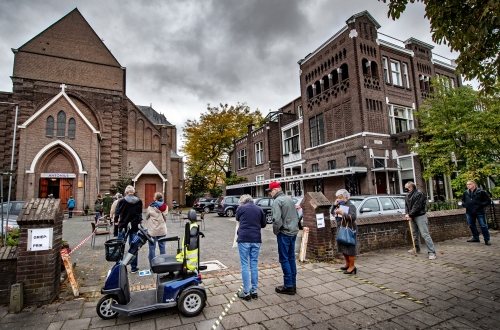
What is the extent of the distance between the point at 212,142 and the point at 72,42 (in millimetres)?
19258

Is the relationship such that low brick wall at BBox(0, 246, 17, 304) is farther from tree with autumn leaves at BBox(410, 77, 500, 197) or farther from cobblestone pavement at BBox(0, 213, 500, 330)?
tree with autumn leaves at BBox(410, 77, 500, 197)

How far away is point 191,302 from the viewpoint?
3768mm

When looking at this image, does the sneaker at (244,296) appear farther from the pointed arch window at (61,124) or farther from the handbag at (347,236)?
the pointed arch window at (61,124)

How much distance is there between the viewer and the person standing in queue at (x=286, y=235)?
4.54 meters

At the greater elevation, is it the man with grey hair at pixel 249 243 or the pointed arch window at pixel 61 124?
the pointed arch window at pixel 61 124

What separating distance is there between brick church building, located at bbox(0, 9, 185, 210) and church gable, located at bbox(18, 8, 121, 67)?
3.4 inches

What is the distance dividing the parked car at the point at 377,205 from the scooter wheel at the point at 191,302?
6629 millimetres

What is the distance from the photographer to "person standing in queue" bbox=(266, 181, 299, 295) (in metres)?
4.54

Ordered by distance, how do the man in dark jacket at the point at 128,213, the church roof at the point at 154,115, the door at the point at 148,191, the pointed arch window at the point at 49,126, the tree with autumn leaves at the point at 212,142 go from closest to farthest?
the man in dark jacket at the point at 128,213
the pointed arch window at the point at 49,126
the door at the point at 148,191
the tree with autumn leaves at the point at 212,142
the church roof at the point at 154,115

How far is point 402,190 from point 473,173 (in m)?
6.99

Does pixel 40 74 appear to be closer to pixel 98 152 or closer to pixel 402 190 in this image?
pixel 98 152

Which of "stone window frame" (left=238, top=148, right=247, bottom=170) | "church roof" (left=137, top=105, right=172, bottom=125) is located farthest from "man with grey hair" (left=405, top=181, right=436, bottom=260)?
"church roof" (left=137, top=105, right=172, bottom=125)

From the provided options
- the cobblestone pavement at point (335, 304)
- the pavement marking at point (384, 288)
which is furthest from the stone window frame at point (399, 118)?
the pavement marking at point (384, 288)

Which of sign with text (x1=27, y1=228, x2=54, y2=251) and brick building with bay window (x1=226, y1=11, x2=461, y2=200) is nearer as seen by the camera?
sign with text (x1=27, y1=228, x2=54, y2=251)
